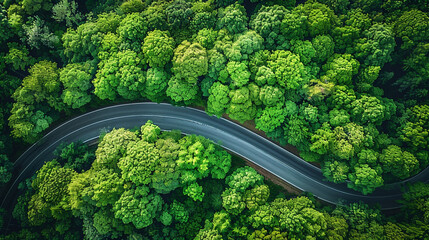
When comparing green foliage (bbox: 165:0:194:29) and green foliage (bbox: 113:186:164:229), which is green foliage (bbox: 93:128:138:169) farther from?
green foliage (bbox: 165:0:194:29)

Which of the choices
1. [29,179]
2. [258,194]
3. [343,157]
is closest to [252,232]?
[258,194]

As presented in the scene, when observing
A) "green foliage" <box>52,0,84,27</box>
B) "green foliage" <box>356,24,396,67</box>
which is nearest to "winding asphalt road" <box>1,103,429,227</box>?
"green foliage" <box>52,0,84,27</box>

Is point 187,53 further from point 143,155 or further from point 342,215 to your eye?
point 342,215

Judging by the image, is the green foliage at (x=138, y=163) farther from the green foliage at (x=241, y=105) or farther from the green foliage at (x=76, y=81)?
the green foliage at (x=241, y=105)

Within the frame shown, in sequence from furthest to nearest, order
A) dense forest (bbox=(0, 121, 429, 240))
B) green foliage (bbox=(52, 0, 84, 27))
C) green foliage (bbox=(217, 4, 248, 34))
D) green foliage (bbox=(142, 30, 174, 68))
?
green foliage (bbox=(52, 0, 84, 27))
green foliage (bbox=(217, 4, 248, 34))
green foliage (bbox=(142, 30, 174, 68))
dense forest (bbox=(0, 121, 429, 240))

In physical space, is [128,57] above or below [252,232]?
above

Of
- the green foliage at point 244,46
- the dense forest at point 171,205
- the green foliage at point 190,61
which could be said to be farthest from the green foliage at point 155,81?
the green foliage at point 244,46
